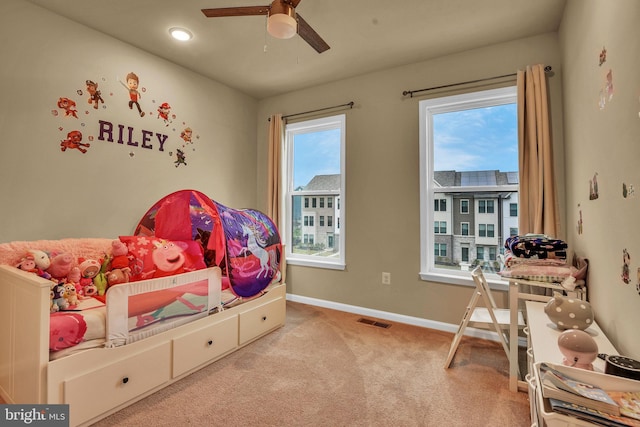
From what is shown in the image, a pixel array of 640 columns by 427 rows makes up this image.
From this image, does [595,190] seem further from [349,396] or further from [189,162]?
[189,162]

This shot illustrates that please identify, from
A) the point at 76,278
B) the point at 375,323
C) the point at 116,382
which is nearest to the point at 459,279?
the point at 375,323

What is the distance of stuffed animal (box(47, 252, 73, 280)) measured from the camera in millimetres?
1872

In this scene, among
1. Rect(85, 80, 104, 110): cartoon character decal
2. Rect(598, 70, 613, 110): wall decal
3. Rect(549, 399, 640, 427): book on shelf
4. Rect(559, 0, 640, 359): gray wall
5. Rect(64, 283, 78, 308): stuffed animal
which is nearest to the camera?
Rect(549, 399, 640, 427): book on shelf

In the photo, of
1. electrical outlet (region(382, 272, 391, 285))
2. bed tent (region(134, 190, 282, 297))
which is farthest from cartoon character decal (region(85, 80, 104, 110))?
electrical outlet (region(382, 272, 391, 285))

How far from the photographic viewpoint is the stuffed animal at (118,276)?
1982mm

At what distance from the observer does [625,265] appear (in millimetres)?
1259

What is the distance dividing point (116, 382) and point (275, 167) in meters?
2.65

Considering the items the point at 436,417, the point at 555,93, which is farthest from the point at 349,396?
the point at 555,93

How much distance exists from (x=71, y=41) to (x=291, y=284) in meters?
3.04

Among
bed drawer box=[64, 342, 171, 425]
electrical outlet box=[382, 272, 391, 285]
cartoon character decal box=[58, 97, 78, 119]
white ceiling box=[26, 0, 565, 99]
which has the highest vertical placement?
white ceiling box=[26, 0, 565, 99]

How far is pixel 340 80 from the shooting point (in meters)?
3.49

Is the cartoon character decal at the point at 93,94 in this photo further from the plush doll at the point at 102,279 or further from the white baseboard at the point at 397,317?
the white baseboard at the point at 397,317

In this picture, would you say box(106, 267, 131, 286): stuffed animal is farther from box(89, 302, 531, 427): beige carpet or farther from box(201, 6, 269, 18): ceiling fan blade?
box(201, 6, 269, 18): ceiling fan blade

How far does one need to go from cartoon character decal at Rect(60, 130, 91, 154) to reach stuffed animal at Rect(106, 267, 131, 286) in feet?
3.59
